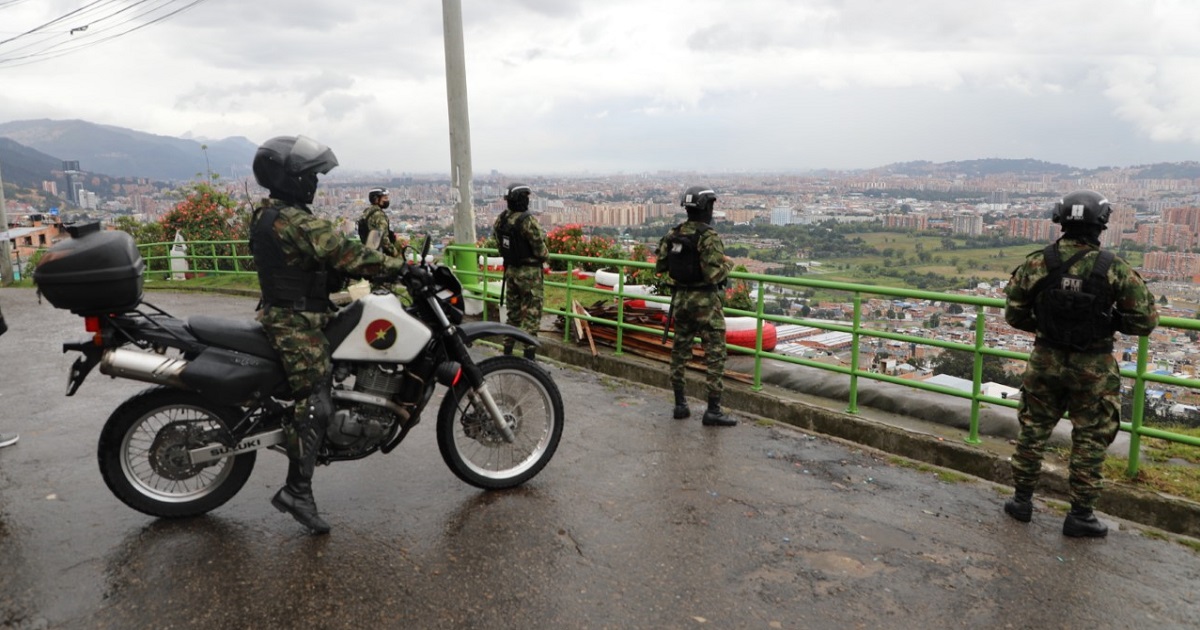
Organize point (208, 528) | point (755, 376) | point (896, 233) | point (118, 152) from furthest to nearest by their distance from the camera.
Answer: point (118, 152), point (896, 233), point (755, 376), point (208, 528)

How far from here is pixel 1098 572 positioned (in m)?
4.11

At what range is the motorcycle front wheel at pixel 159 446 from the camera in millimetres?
4324

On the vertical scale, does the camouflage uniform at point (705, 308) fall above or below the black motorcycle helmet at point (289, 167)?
below

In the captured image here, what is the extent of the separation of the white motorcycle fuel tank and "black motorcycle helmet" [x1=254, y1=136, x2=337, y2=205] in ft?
2.15

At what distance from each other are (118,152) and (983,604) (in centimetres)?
9202

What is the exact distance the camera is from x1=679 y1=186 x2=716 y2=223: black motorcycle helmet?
6.39m

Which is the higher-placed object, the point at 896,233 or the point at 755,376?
the point at 896,233

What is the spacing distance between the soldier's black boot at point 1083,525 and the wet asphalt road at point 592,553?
8 centimetres

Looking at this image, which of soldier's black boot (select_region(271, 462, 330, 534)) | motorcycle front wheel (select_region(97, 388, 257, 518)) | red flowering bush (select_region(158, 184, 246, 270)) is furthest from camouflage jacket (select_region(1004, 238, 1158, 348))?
red flowering bush (select_region(158, 184, 246, 270))

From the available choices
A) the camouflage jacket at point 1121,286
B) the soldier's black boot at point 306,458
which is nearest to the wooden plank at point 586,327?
the soldier's black boot at point 306,458

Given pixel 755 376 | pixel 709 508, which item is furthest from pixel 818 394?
pixel 709 508

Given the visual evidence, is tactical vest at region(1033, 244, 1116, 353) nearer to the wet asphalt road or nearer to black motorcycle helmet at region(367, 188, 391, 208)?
the wet asphalt road

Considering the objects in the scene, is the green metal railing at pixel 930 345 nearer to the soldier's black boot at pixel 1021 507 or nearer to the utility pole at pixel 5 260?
the soldier's black boot at pixel 1021 507

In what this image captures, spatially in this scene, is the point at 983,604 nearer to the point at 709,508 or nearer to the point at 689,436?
the point at 709,508
